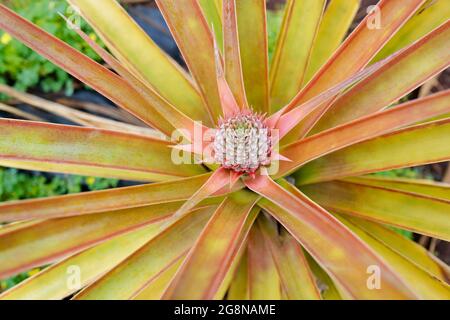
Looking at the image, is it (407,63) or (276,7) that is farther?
(276,7)

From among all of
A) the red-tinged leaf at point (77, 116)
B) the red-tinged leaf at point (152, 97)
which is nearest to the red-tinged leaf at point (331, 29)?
the red-tinged leaf at point (152, 97)

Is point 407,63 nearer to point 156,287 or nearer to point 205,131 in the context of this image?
point 205,131

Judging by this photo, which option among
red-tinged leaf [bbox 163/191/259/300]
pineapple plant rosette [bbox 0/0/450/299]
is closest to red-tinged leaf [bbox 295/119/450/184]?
pineapple plant rosette [bbox 0/0/450/299]

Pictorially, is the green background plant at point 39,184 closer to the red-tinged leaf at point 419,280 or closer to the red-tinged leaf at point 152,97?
the red-tinged leaf at point 152,97

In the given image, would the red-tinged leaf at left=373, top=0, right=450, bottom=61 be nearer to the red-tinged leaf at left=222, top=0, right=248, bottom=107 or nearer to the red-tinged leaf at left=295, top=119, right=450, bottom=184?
the red-tinged leaf at left=295, top=119, right=450, bottom=184
